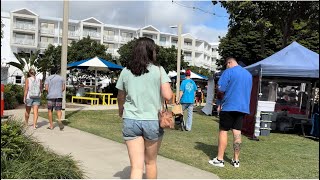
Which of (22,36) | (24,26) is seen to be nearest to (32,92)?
(24,26)

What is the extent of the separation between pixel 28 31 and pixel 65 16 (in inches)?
2228

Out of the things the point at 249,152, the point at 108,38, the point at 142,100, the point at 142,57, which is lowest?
the point at 249,152

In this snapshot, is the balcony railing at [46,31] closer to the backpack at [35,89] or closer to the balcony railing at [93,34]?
the balcony railing at [93,34]

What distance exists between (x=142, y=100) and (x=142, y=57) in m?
0.43

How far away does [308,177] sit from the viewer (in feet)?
19.1

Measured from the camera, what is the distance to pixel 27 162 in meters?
4.56

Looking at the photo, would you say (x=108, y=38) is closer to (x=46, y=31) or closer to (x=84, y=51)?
(x=46, y=31)

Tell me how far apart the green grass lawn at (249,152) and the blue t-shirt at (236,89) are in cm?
96

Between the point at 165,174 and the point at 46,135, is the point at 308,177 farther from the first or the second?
the point at 46,135

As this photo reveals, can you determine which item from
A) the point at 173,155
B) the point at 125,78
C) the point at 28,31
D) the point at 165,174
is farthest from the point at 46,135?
the point at 28,31

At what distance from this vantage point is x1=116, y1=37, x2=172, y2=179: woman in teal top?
3.91 metres

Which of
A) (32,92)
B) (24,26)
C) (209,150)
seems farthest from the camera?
(24,26)

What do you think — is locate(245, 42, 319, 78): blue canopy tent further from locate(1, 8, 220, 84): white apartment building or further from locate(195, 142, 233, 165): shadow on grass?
locate(1, 8, 220, 84): white apartment building

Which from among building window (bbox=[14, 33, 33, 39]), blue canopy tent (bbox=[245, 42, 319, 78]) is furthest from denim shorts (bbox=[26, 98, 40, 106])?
building window (bbox=[14, 33, 33, 39])
